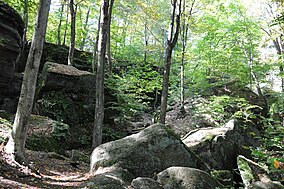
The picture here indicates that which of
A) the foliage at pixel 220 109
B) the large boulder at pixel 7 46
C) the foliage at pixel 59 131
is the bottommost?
the foliage at pixel 59 131

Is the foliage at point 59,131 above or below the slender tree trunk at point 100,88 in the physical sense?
below

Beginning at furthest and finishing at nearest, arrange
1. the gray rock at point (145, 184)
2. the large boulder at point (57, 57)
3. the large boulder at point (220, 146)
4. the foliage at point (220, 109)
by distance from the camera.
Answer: the large boulder at point (57, 57)
the foliage at point (220, 109)
the large boulder at point (220, 146)
the gray rock at point (145, 184)

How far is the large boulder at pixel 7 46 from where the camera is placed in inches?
469

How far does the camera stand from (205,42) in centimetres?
1847

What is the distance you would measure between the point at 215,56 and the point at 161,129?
432 inches

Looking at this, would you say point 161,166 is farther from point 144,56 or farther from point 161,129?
point 144,56

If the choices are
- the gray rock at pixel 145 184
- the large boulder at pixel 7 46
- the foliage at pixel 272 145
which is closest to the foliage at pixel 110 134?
the large boulder at pixel 7 46

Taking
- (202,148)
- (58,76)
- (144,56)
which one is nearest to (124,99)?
(58,76)

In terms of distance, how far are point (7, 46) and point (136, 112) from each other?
26.7ft

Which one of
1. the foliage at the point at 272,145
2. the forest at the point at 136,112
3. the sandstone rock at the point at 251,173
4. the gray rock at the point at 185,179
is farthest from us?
the sandstone rock at the point at 251,173

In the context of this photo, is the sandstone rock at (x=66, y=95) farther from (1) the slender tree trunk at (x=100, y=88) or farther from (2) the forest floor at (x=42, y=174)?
(2) the forest floor at (x=42, y=174)

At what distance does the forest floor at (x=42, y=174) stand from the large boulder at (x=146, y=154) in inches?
27.9

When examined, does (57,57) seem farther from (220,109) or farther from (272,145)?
(272,145)

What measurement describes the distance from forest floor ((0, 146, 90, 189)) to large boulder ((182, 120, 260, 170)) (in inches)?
158
